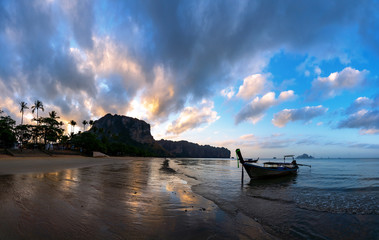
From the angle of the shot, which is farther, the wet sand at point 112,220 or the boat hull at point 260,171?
the boat hull at point 260,171

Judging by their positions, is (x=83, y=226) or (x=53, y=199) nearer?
(x=83, y=226)

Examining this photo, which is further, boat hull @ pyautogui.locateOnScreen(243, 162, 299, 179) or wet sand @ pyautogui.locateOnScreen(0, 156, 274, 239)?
boat hull @ pyautogui.locateOnScreen(243, 162, 299, 179)

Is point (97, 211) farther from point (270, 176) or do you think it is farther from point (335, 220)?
point (270, 176)

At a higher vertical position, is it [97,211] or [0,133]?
[0,133]

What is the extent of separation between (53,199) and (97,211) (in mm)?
2673

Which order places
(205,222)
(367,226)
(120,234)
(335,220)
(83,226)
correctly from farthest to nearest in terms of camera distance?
1. (335,220)
2. (367,226)
3. (205,222)
4. (83,226)
5. (120,234)

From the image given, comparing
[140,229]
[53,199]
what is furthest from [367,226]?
[53,199]

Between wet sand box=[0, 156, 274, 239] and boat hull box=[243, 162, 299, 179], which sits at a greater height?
wet sand box=[0, 156, 274, 239]

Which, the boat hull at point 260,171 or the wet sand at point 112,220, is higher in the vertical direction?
the wet sand at point 112,220

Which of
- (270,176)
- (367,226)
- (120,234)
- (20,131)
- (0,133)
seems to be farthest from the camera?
(20,131)

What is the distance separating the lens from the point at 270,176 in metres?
22.4

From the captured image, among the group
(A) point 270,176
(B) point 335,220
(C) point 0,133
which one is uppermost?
(C) point 0,133

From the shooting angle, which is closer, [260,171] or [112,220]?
[112,220]

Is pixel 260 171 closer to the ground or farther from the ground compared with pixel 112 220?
closer to the ground
